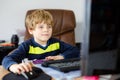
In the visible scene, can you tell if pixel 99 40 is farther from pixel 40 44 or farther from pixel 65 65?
pixel 40 44

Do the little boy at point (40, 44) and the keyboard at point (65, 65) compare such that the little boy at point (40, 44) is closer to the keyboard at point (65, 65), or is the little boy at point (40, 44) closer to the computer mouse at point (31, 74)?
the keyboard at point (65, 65)

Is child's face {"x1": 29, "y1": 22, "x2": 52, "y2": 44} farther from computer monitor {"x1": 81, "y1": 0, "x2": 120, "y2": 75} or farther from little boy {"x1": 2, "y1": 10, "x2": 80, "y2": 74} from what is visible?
computer monitor {"x1": 81, "y1": 0, "x2": 120, "y2": 75}

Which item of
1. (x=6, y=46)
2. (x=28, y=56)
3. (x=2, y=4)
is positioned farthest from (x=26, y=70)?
(x=2, y=4)

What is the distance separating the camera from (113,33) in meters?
0.78

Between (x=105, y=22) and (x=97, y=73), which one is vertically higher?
(x=105, y=22)

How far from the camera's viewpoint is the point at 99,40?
2.55 feet

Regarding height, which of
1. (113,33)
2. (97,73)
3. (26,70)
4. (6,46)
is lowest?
(6,46)

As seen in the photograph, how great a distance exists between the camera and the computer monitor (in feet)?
2.48

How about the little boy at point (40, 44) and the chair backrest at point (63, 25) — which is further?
the chair backrest at point (63, 25)

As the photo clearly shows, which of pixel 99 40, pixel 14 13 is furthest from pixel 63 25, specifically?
pixel 99 40

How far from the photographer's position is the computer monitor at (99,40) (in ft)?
2.48

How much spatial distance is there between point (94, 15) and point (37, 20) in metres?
0.94

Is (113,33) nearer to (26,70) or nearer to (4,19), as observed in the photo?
(26,70)

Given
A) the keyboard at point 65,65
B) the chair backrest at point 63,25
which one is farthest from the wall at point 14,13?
the keyboard at point 65,65
